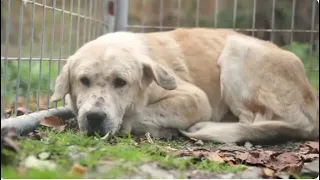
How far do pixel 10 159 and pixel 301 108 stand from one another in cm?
290

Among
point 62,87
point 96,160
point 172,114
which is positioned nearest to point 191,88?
point 172,114

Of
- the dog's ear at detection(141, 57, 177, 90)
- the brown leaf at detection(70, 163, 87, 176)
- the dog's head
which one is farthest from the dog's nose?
the brown leaf at detection(70, 163, 87, 176)

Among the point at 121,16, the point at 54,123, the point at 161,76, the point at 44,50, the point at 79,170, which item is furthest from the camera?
the point at 121,16

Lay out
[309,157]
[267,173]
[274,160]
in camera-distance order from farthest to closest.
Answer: [309,157] → [274,160] → [267,173]

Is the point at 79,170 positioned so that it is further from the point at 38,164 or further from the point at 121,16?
the point at 121,16

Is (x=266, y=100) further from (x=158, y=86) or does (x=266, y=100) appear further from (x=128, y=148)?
(x=128, y=148)

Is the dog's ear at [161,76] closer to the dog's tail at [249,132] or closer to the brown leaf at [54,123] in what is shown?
the dog's tail at [249,132]

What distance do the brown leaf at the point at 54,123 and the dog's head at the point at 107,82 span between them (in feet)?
0.44

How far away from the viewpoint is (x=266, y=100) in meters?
5.04

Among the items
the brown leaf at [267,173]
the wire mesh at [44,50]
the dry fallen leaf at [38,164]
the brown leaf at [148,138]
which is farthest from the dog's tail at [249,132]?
the dry fallen leaf at [38,164]

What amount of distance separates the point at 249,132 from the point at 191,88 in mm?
655

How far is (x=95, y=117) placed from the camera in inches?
161

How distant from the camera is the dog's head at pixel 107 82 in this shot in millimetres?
4137

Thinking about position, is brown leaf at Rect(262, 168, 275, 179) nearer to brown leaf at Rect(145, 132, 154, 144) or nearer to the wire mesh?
brown leaf at Rect(145, 132, 154, 144)
